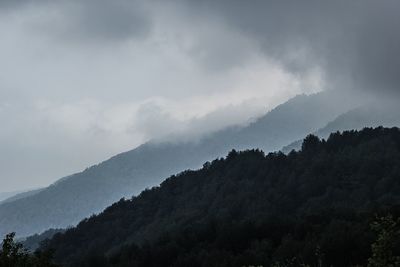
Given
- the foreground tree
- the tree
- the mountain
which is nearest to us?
the tree

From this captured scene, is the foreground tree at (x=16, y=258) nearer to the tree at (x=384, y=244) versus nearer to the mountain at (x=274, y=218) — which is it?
the tree at (x=384, y=244)

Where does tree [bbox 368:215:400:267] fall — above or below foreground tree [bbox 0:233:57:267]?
below

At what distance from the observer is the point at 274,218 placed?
12281 centimetres

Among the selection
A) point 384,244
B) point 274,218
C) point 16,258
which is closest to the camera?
point 384,244

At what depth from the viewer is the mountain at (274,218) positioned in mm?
96438

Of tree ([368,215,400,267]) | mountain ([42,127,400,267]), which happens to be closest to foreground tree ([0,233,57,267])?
tree ([368,215,400,267])

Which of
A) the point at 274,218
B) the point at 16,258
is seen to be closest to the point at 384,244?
the point at 16,258

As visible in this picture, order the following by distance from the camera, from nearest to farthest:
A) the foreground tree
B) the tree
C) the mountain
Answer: the tree → the foreground tree → the mountain

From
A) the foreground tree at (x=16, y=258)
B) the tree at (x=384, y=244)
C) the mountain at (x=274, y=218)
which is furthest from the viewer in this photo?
the mountain at (x=274, y=218)

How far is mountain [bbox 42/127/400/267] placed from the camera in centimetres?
9644

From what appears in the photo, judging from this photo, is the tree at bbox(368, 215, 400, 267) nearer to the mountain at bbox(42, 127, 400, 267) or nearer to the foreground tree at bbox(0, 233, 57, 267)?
the foreground tree at bbox(0, 233, 57, 267)

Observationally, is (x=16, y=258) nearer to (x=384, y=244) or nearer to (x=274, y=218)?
(x=384, y=244)

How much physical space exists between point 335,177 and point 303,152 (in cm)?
2849

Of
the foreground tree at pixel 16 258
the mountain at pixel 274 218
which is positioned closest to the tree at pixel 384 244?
the foreground tree at pixel 16 258
